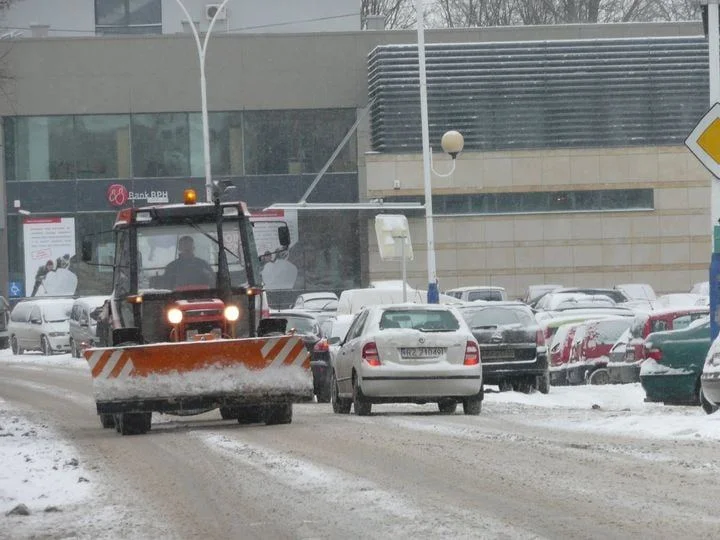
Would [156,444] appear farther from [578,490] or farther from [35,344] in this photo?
[35,344]

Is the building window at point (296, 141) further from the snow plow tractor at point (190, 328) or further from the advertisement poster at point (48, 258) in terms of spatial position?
the snow plow tractor at point (190, 328)

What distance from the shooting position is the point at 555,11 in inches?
2842

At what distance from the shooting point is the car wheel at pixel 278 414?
59.3ft

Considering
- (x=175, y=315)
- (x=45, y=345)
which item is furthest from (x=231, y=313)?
(x=45, y=345)

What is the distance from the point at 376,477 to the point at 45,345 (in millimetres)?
38320

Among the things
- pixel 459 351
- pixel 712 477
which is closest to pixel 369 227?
pixel 459 351

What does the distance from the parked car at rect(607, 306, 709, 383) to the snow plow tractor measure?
878cm

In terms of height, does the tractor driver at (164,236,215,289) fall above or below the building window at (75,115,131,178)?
below

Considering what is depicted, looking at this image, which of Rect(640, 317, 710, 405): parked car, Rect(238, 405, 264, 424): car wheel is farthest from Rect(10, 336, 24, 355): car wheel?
Rect(238, 405, 264, 424): car wheel

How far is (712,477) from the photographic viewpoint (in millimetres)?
11734

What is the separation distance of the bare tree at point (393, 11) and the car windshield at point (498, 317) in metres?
50.0

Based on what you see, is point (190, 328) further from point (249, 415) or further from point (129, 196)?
point (129, 196)

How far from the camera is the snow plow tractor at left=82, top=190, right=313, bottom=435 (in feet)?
56.4

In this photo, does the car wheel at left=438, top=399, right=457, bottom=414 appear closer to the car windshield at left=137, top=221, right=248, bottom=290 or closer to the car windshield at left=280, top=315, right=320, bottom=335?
the car windshield at left=137, top=221, right=248, bottom=290
